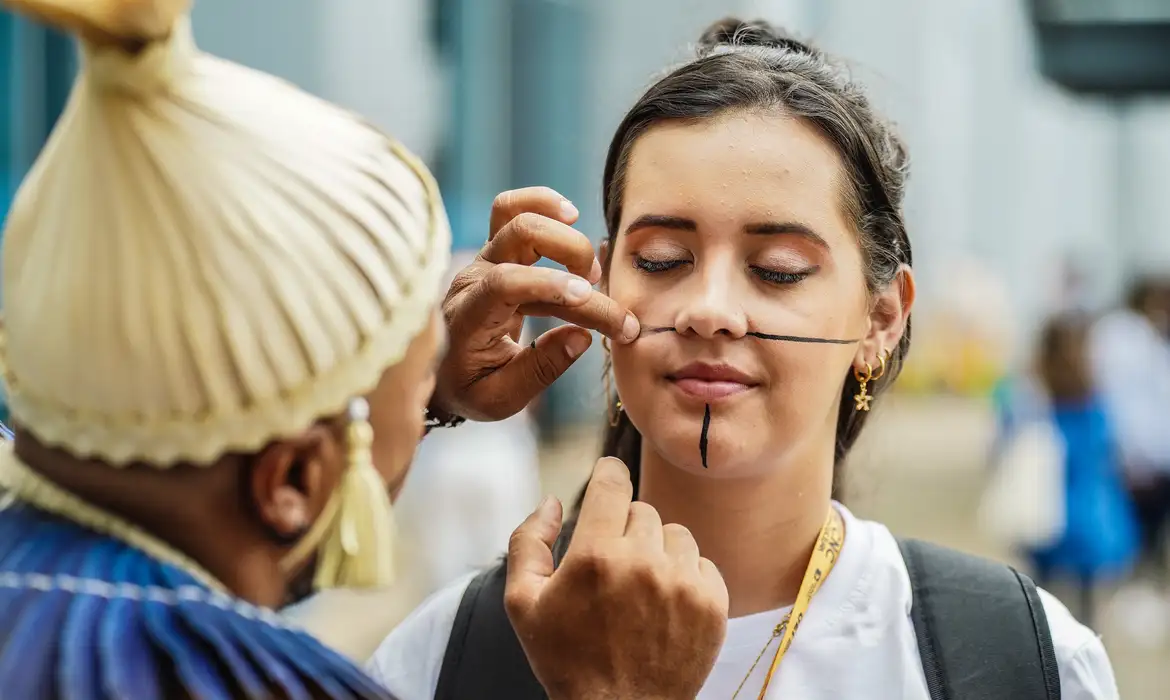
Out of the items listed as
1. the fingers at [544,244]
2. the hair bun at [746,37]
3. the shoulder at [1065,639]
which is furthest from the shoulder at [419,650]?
the hair bun at [746,37]

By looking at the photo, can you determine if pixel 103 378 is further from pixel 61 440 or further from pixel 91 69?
pixel 91 69

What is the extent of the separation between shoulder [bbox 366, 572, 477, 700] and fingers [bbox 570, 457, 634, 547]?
45 centimetres

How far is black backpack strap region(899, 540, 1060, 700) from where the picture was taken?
162 cm

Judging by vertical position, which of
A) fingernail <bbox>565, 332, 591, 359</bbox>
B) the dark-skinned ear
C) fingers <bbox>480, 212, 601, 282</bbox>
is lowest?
fingernail <bbox>565, 332, 591, 359</bbox>

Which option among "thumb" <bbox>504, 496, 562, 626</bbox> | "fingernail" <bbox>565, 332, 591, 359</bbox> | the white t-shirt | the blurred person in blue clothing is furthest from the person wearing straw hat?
the blurred person in blue clothing

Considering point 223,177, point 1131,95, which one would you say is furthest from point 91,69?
point 1131,95

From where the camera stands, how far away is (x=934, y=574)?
1.77 meters

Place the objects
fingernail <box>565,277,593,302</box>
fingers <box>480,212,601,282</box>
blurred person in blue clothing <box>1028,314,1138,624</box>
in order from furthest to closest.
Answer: blurred person in blue clothing <box>1028,314,1138,624</box>, fingers <box>480,212,601,282</box>, fingernail <box>565,277,593,302</box>

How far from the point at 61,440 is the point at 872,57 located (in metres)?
13.4

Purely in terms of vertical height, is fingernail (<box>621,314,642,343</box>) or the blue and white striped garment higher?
fingernail (<box>621,314,642,343</box>)

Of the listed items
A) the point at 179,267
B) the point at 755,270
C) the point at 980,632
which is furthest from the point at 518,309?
the point at 980,632

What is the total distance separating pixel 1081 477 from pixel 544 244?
16.1 feet

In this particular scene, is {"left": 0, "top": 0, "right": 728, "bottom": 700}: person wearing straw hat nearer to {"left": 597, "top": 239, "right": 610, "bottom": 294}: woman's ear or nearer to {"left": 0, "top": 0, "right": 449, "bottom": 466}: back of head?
{"left": 0, "top": 0, "right": 449, "bottom": 466}: back of head

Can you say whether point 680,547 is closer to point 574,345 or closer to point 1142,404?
point 574,345
